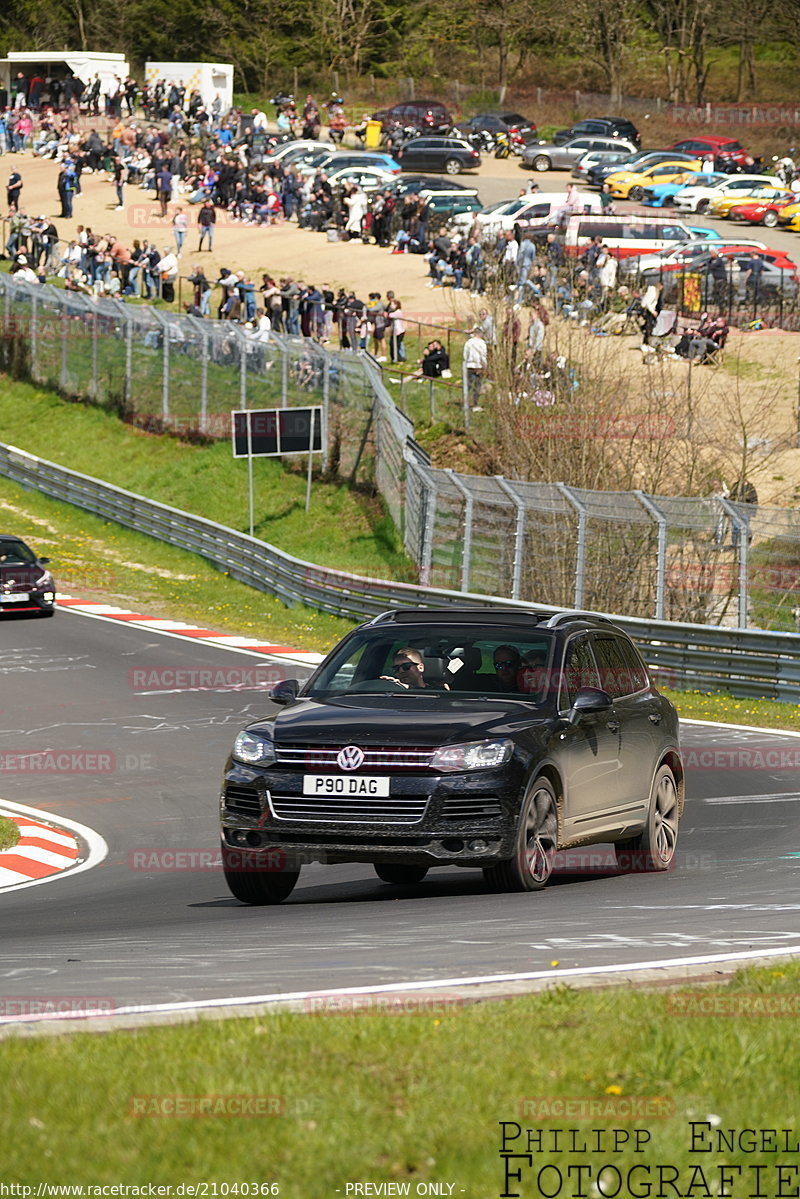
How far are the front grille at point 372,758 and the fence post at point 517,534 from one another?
1692cm

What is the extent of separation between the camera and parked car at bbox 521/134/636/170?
2958 inches

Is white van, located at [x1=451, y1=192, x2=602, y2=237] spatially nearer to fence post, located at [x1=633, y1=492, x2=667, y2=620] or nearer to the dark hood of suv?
fence post, located at [x1=633, y1=492, x2=667, y2=620]

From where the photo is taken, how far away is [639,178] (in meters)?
66.8

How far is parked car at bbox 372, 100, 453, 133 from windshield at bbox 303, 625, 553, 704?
70.6 m

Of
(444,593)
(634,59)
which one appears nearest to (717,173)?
(634,59)

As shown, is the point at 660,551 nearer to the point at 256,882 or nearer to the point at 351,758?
the point at 256,882

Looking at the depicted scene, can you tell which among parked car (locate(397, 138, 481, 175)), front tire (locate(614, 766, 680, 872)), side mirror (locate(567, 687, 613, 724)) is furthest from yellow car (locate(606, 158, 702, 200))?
side mirror (locate(567, 687, 613, 724))

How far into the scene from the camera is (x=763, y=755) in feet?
60.1

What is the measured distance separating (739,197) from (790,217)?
331cm

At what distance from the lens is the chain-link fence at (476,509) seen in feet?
80.7

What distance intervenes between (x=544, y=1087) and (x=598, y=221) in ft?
150

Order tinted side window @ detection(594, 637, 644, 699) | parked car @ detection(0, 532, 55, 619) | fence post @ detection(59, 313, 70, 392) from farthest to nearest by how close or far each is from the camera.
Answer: fence post @ detection(59, 313, 70, 392)
parked car @ detection(0, 532, 55, 619)
tinted side window @ detection(594, 637, 644, 699)

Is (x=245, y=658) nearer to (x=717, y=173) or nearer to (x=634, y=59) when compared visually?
(x=717, y=173)

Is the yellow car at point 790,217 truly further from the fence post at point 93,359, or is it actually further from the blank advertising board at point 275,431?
the blank advertising board at point 275,431
